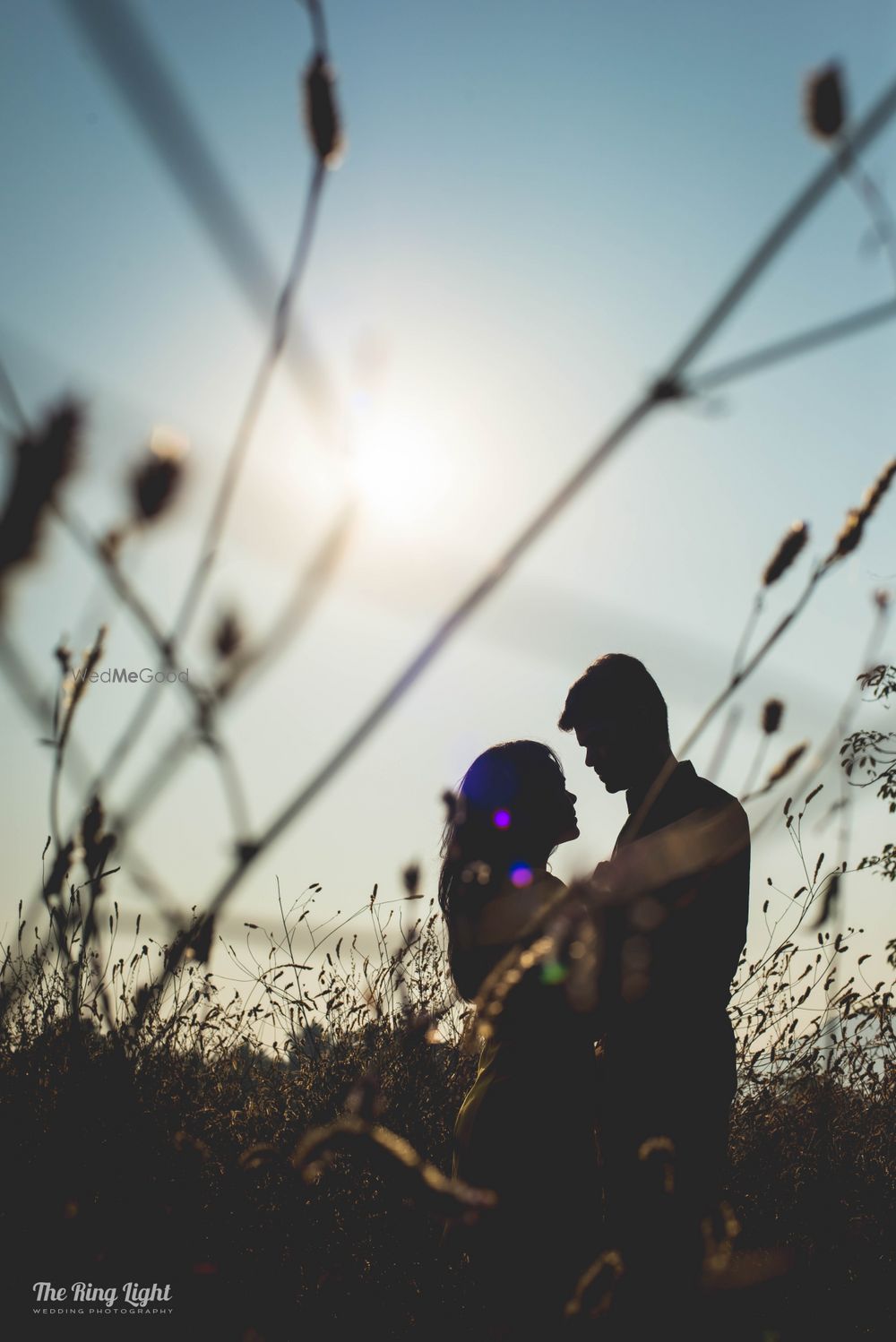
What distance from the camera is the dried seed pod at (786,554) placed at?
1.96 feet

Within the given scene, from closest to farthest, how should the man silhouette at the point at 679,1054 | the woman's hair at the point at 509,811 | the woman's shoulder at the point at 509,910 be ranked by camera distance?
the woman's shoulder at the point at 509,910
the man silhouette at the point at 679,1054
the woman's hair at the point at 509,811

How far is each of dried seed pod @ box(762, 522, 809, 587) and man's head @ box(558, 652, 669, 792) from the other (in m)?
2.26

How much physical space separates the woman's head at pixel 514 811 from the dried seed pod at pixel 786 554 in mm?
1463

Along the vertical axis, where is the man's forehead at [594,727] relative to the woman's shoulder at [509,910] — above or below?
above

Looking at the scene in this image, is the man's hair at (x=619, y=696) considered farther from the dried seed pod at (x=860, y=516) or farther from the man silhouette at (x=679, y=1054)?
the dried seed pod at (x=860, y=516)

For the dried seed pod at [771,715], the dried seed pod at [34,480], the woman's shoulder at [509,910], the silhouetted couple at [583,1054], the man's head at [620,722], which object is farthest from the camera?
the man's head at [620,722]

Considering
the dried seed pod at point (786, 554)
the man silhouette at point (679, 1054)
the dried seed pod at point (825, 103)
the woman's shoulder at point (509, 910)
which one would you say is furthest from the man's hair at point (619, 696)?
the dried seed pod at point (825, 103)

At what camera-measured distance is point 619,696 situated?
290 centimetres

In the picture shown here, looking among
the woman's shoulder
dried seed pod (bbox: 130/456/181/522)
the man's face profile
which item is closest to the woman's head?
the woman's shoulder

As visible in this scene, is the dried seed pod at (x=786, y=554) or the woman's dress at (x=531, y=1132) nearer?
the dried seed pod at (x=786, y=554)

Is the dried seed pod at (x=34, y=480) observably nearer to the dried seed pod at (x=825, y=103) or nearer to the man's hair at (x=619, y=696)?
the dried seed pod at (x=825, y=103)

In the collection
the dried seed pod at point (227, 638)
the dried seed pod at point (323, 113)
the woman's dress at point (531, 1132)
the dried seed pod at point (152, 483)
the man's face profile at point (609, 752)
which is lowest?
the woman's dress at point (531, 1132)

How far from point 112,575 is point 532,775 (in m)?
1.91

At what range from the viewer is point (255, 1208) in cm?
267
